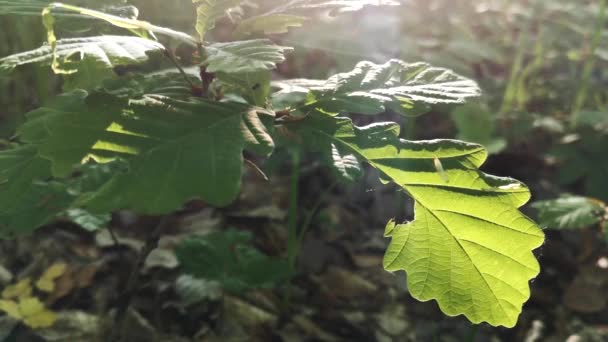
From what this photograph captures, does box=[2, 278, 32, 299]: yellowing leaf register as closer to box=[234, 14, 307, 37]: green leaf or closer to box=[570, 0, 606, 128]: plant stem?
box=[234, 14, 307, 37]: green leaf

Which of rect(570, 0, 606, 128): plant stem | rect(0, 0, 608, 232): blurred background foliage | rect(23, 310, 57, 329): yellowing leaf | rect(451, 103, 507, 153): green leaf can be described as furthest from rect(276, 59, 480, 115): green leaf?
rect(570, 0, 606, 128): plant stem

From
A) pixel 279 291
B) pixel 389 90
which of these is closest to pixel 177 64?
pixel 389 90

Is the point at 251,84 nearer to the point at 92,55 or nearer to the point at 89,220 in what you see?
the point at 92,55

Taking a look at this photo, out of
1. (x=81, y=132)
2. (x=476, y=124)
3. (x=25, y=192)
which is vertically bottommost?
(x=476, y=124)

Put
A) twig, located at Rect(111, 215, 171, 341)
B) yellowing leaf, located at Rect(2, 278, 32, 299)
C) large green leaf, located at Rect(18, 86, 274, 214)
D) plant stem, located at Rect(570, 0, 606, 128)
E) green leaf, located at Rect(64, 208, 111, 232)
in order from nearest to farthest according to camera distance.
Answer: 1. large green leaf, located at Rect(18, 86, 274, 214)
2. twig, located at Rect(111, 215, 171, 341)
3. green leaf, located at Rect(64, 208, 111, 232)
4. yellowing leaf, located at Rect(2, 278, 32, 299)
5. plant stem, located at Rect(570, 0, 606, 128)

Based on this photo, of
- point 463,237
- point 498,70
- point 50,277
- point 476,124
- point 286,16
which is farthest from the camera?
point 498,70
